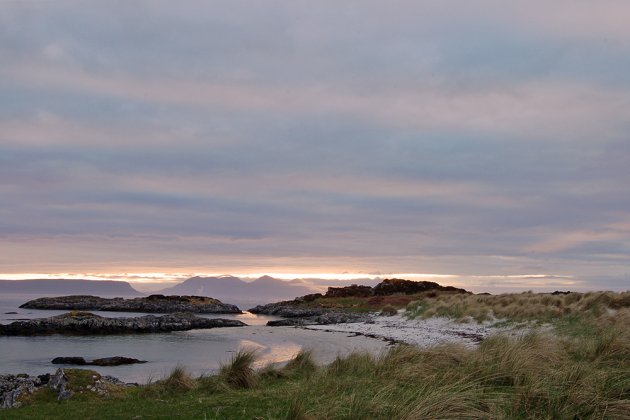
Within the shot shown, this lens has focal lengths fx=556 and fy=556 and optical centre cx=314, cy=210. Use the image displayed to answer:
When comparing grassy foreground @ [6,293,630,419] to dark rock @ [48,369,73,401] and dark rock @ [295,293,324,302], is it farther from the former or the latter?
dark rock @ [295,293,324,302]

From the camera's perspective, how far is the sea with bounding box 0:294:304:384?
21.0m

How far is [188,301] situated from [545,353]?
69.3m

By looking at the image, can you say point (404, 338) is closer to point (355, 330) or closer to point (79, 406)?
point (355, 330)

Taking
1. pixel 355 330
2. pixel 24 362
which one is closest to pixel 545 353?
pixel 24 362

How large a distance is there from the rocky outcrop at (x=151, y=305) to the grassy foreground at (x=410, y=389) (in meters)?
55.0

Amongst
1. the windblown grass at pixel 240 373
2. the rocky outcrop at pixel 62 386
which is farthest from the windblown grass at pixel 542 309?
the rocky outcrop at pixel 62 386

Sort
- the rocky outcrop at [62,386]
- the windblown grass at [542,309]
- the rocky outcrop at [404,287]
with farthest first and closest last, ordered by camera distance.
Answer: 1. the rocky outcrop at [404,287]
2. the windblown grass at [542,309]
3. the rocky outcrop at [62,386]

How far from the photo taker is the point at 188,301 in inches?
3051

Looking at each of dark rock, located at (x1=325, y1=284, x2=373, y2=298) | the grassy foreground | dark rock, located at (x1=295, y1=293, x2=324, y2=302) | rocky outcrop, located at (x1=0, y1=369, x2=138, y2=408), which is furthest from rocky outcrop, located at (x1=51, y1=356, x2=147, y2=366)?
dark rock, located at (x1=325, y1=284, x2=373, y2=298)

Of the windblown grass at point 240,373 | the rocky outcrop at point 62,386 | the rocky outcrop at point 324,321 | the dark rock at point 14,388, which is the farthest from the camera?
the rocky outcrop at point 324,321

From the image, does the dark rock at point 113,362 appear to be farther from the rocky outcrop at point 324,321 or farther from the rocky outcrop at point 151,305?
the rocky outcrop at point 151,305

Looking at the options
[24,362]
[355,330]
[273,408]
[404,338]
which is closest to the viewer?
[273,408]

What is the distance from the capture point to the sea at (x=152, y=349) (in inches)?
826

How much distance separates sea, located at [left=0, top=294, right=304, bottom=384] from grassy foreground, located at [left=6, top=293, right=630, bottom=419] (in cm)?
351
